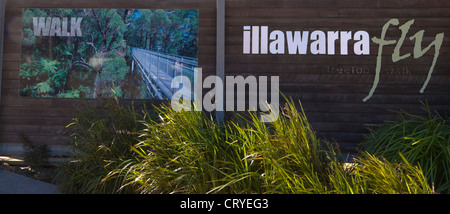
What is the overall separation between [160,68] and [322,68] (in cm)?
268

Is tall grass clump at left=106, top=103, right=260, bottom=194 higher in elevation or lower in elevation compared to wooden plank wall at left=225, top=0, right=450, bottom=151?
lower

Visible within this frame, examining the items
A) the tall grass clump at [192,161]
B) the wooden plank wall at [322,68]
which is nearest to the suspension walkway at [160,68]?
the wooden plank wall at [322,68]

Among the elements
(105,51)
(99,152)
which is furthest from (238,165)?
(105,51)

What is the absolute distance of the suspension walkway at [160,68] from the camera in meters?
6.65

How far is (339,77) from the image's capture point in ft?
21.4

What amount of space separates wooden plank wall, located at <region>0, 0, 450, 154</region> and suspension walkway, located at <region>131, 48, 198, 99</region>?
0.32m

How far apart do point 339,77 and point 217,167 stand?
3671mm

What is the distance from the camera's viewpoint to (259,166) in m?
3.56

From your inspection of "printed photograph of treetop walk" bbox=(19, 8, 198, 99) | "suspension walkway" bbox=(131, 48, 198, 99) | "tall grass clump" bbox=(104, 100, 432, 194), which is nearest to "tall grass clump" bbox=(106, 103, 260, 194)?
"tall grass clump" bbox=(104, 100, 432, 194)

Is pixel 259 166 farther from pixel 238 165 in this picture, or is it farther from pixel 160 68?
pixel 160 68

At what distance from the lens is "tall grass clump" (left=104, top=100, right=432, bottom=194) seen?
120 inches

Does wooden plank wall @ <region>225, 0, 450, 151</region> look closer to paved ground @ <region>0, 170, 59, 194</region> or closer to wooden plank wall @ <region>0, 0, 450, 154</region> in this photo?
wooden plank wall @ <region>0, 0, 450, 154</region>

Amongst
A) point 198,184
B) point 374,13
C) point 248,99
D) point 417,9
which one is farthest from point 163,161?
point 417,9
